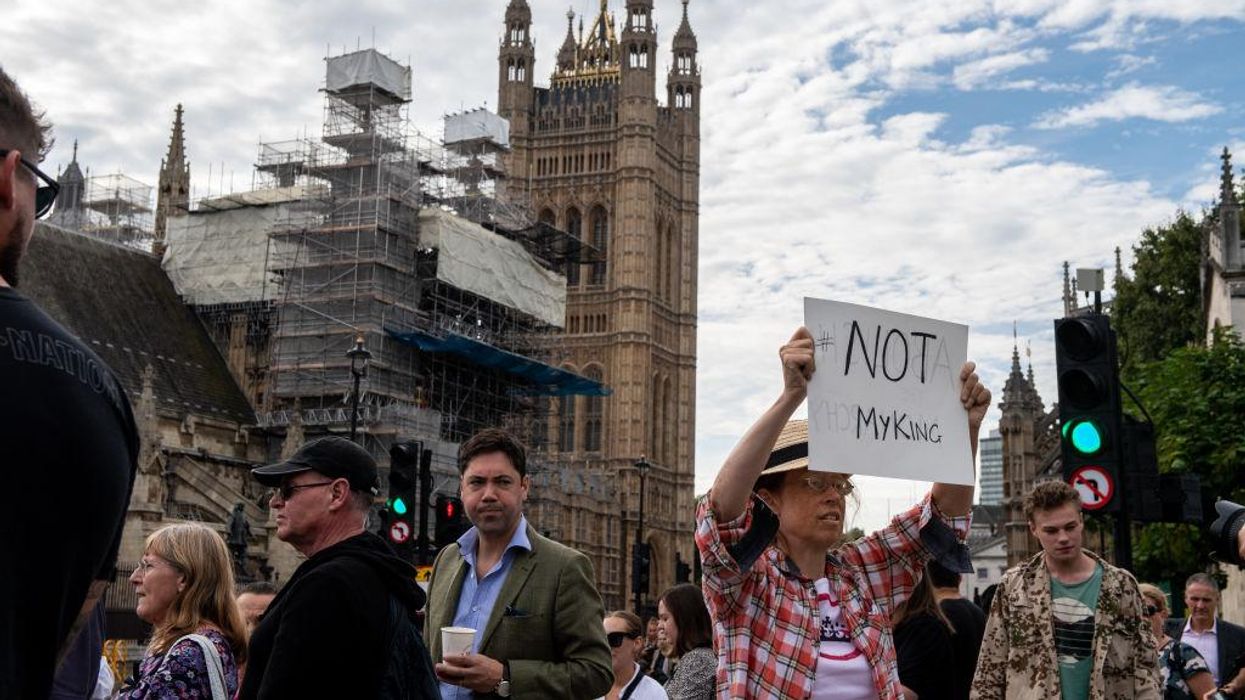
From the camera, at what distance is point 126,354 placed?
4144cm

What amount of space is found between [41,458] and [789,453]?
2278 millimetres

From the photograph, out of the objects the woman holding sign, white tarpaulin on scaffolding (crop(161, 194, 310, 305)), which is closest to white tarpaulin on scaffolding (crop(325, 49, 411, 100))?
white tarpaulin on scaffolding (crop(161, 194, 310, 305))

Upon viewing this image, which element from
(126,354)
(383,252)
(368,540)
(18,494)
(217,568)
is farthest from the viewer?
(383,252)

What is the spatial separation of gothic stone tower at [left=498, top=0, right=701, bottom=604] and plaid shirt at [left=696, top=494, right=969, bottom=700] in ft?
229

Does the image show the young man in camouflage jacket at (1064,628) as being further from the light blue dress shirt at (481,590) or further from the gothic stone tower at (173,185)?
the gothic stone tower at (173,185)

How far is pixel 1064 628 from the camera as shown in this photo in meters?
5.24

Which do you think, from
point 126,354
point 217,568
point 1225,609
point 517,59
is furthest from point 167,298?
point 217,568

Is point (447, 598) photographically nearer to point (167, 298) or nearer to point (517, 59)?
point (167, 298)

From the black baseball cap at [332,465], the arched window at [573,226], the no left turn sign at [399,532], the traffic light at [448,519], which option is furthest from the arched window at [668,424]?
the black baseball cap at [332,465]

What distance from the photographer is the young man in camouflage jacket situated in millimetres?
5117

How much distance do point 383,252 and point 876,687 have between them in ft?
136

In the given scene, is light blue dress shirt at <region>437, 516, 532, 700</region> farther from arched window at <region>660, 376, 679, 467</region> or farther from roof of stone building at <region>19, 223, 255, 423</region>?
arched window at <region>660, 376, 679, 467</region>

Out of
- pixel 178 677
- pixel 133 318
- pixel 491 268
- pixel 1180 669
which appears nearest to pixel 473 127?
pixel 491 268

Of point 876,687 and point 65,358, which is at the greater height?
point 65,358
